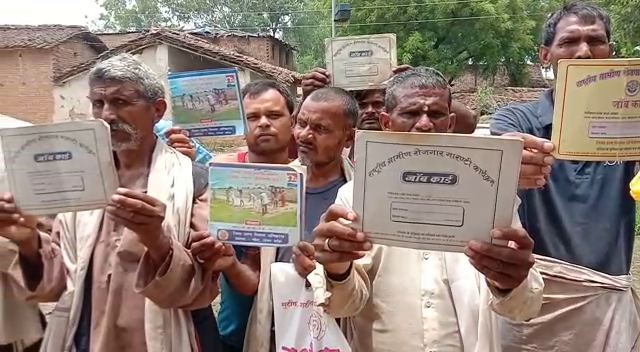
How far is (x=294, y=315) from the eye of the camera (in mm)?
2379

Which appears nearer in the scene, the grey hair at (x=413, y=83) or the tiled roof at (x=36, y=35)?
the grey hair at (x=413, y=83)

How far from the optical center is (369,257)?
2180 mm

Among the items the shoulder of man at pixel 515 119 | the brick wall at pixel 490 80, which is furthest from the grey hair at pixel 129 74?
the brick wall at pixel 490 80

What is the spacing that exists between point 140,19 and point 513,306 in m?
50.4

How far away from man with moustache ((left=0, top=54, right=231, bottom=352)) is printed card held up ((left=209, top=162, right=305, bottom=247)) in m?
0.10

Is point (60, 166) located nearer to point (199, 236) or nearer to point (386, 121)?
point (199, 236)

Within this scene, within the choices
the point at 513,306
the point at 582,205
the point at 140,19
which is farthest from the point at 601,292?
the point at 140,19

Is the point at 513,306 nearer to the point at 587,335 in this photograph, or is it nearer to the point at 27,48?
the point at 587,335

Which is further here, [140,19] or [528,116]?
[140,19]

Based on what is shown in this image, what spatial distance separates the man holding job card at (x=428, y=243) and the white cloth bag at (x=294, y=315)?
0.63ft

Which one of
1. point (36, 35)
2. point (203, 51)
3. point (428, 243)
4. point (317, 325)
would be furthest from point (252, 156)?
point (36, 35)

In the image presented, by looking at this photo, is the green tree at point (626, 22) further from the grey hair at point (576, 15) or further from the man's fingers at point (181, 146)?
the man's fingers at point (181, 146)

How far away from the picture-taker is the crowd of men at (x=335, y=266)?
2.08 m

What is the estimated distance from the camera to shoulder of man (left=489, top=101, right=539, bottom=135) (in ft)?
7.86
